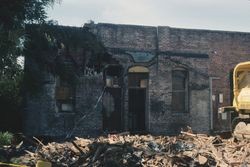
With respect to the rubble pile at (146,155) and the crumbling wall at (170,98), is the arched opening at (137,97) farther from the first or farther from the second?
the rubble pile at (146,155)

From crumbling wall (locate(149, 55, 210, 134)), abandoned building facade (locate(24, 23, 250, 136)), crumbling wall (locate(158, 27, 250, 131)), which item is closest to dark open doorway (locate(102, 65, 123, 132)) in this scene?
abandoned building facade (locate(24, 23, 250, 136))

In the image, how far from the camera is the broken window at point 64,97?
74.2ft

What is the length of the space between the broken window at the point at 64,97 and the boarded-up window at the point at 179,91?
5.63m

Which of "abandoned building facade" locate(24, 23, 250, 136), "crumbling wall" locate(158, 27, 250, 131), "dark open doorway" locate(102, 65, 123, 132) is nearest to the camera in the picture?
"abandoned building facade" locate(24, 23, 250, 136)

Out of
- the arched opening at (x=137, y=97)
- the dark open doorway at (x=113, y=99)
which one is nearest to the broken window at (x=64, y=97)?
the dark open doorway at (x=113, y=99)

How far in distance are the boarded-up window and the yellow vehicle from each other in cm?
848

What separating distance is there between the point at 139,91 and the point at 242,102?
9378mm

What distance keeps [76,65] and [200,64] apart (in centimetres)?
706

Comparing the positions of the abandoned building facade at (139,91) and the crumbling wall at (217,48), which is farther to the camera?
the crumbling wall at (217,48)

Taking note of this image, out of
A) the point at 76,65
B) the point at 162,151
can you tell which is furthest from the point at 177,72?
the point at 162,151

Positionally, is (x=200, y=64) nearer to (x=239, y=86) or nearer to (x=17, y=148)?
(x=239, y=86)

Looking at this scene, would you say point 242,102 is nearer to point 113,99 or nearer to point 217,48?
point 113,99

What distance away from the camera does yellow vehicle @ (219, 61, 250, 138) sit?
48.6ft

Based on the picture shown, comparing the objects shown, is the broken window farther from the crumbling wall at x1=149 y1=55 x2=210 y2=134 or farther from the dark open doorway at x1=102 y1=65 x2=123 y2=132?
the crumbling wall at x1=149 y1=55 x2=210 y2=134
